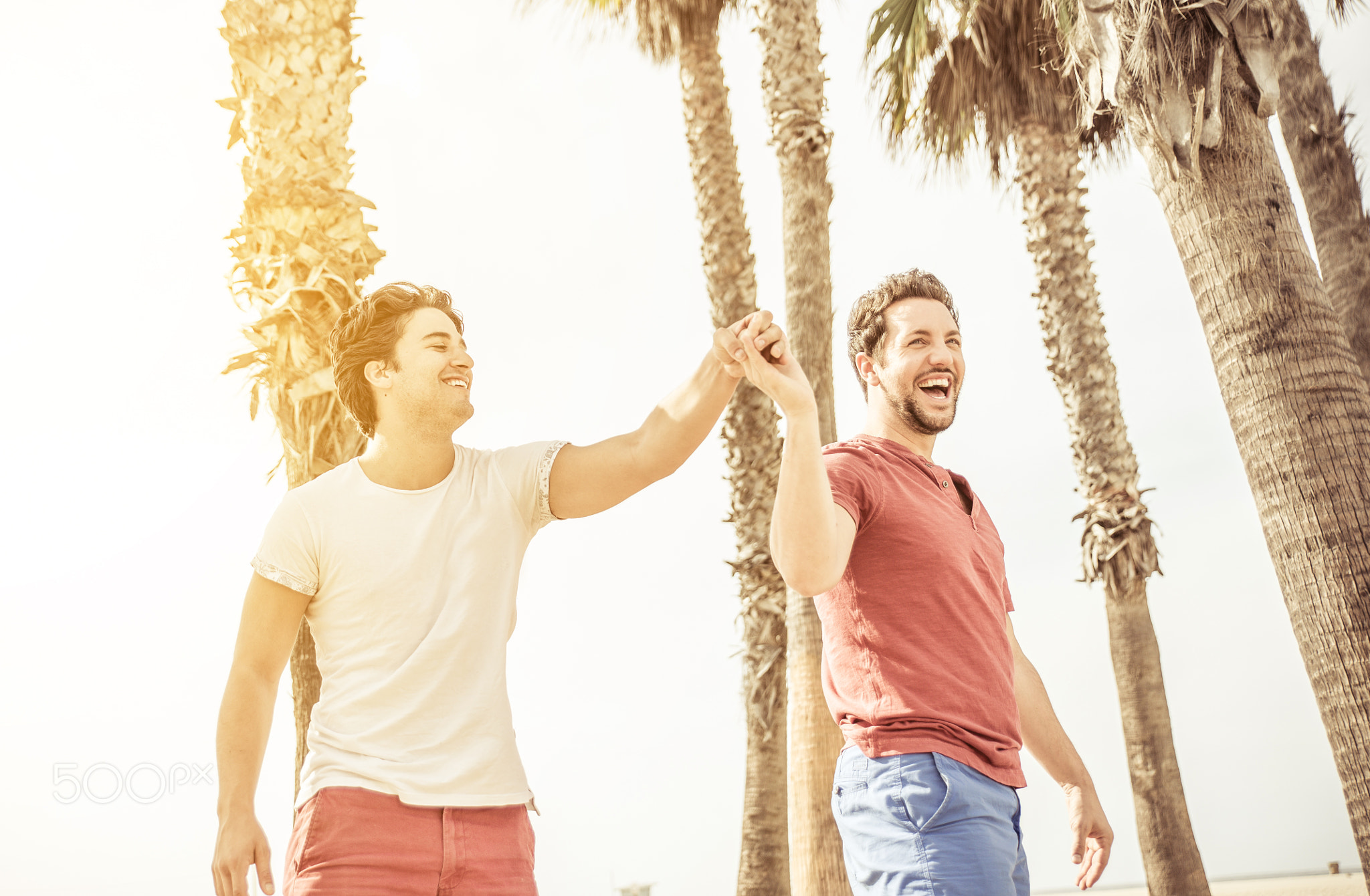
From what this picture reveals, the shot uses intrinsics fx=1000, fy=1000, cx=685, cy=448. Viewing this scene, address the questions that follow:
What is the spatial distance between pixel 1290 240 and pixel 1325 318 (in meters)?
0.36

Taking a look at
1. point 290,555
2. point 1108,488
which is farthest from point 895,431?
point 1108,488

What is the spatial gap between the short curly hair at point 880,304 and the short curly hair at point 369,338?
40.0 inches

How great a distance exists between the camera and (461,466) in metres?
2.46

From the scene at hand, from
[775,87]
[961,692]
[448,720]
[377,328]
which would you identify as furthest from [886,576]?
[775,87]

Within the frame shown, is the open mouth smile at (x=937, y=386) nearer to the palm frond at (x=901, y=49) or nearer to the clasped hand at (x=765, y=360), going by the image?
the clasped hand at (x=765, y=360)

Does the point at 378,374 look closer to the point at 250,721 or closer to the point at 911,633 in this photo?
the point at 250,721

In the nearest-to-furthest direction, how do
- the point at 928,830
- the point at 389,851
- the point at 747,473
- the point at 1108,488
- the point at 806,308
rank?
the point at 928,830
the point at 389,851
the point at 806,308
the point at 747,473
the point at 1108,488

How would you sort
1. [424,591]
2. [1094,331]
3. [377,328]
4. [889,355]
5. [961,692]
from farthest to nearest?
1. [1094,331]
2. [377,328]
3. [889,355]
4. [424,591]
5. [961,692]

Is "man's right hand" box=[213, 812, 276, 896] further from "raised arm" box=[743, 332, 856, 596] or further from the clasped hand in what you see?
the clasped hand

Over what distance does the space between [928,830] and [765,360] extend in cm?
96

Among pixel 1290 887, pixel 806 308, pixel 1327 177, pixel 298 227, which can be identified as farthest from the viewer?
pixel 1290 887

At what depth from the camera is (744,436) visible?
7.86 m

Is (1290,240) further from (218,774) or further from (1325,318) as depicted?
(218,774)

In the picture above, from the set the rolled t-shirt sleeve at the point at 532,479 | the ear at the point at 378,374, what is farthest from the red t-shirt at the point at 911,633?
the ear at the point at 378,374
